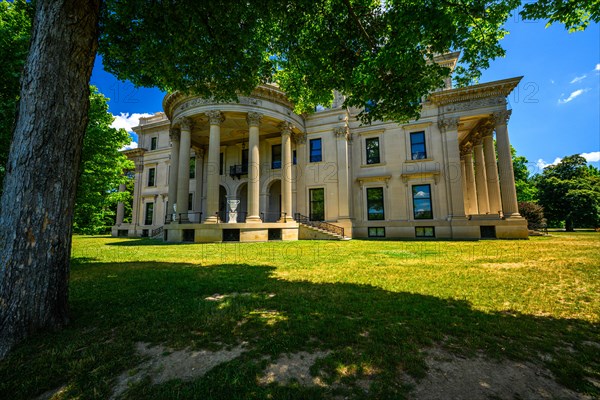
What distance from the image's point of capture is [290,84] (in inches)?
334

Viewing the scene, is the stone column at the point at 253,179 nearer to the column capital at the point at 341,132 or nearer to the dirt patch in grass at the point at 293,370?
the column capital at the point at 341,132

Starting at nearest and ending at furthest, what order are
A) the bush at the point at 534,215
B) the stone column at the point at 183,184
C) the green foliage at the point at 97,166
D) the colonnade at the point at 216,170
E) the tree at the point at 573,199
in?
the green foliage at the point at 97,166 < the colonnade at the point at 216,170 < the stone column at the point at 183,184 < the bush at the point at 534,215 < the tree at the point at 573,199

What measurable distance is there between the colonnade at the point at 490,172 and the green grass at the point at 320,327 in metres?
15.3

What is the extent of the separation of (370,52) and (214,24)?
3884mm

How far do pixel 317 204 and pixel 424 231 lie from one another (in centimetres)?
906

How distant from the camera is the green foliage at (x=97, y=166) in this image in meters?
8.27

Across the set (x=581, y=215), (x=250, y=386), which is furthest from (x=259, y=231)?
(x=581, y=215)

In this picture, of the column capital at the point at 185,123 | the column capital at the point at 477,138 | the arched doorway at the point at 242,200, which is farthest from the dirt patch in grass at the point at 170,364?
the column capital at the point at 477,138

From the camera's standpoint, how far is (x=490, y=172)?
2086 centimetres

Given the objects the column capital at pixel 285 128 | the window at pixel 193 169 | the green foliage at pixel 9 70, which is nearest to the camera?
the green foliage at pixel 9 70

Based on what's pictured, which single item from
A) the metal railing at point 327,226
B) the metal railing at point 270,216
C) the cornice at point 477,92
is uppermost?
the cornice at point 477,92

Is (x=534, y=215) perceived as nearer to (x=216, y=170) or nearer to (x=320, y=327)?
(x=216, y=170)

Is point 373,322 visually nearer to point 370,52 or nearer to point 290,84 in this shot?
point 370,52

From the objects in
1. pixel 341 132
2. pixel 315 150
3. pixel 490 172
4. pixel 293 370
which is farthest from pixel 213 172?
pixel 490 172
